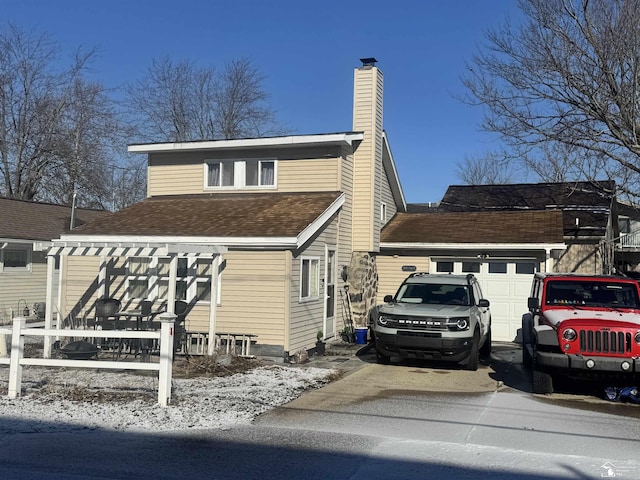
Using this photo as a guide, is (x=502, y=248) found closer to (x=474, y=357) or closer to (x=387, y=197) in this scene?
(x=387, y=197)

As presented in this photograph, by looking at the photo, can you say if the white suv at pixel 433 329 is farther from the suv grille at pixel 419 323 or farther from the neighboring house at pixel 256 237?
the neighboring house at pixel 256 237

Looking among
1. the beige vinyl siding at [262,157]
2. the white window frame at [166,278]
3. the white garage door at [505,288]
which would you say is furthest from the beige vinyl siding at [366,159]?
the white window frame at [166,278]

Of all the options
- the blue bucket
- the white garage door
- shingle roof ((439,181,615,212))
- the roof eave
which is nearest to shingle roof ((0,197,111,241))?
the roof eave

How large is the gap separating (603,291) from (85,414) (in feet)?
28.2

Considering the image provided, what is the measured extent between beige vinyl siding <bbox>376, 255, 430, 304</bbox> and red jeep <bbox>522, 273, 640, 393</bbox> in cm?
702

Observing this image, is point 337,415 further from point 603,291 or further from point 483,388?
point 603,291

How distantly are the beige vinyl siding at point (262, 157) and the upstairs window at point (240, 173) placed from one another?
12 centimetres

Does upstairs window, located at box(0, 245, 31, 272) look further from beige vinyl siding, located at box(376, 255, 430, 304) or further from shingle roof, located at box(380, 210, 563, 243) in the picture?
shingle roof, located at box(380, 210, 563, 243)

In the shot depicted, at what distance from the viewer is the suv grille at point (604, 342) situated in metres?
8.90

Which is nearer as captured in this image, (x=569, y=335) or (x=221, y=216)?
(x=569, y=335)

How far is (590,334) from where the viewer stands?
9086 millimetres

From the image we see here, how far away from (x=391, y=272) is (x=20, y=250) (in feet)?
39.8

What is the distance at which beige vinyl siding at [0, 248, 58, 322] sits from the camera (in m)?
19.0

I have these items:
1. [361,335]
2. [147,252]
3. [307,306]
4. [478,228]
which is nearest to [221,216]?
[147,252]
